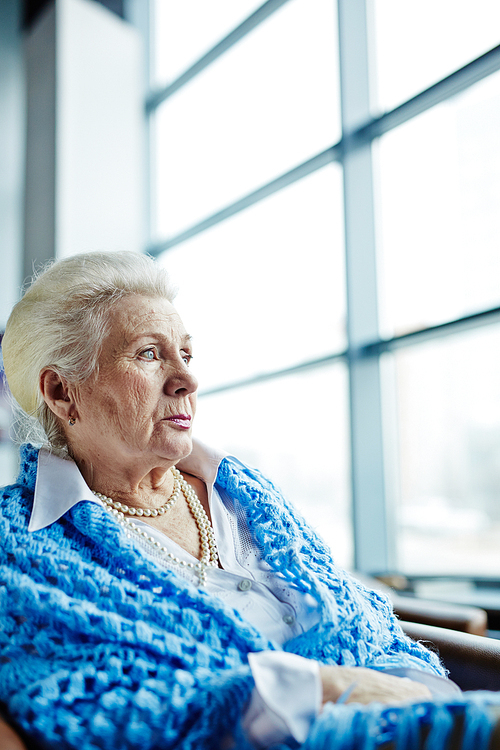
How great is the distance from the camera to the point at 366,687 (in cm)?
92

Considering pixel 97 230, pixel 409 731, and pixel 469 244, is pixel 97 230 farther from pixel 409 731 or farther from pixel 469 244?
pixel 409 731

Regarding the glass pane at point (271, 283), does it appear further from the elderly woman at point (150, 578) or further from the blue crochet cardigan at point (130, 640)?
the blue crochet cardigan at point (130, 640)

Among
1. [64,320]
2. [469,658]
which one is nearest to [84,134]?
[64,320]

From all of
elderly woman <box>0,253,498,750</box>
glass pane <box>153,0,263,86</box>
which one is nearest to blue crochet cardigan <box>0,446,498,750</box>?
Answer: elderly woman <box>0,253,498,750</box>

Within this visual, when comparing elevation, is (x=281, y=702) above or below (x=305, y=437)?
below

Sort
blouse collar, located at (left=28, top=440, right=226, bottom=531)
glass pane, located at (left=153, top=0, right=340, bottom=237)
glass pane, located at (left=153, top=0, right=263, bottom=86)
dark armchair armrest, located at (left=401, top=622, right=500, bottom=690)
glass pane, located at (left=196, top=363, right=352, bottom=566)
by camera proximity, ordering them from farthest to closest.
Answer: glass pane, located at (left=153, top=0, right=263, bottom=86) < glass pane, located at (left=153, top=0, right=340, bottom=237) < glass pane, located at (left=196, top=363, right=352, bottom=566) < dark armchair armrest, located at (left=401, top=622, right=500, bottom=690) < blouse collar, located at (left=28, top=440, right=226, bottom=531)

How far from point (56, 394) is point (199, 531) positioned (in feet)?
1.39

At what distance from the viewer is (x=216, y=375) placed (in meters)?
4.09

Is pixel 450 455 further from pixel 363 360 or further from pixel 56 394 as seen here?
pixel 56 394

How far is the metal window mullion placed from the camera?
10.3 feet

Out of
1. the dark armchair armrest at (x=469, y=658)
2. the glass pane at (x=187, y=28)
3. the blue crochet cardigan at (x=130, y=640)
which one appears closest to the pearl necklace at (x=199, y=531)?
the blue crochet cardigan at (x=130, y=640)

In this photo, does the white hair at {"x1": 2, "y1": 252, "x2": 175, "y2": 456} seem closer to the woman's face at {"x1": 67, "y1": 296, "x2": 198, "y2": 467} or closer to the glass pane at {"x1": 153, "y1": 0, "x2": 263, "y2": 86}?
the woman's face at {"x1": 67, "y1": 296, "x2": 198, "y2": 467}

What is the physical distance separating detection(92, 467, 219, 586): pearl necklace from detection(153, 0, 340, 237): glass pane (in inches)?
104

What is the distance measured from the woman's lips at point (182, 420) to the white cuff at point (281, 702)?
0.54 metres
